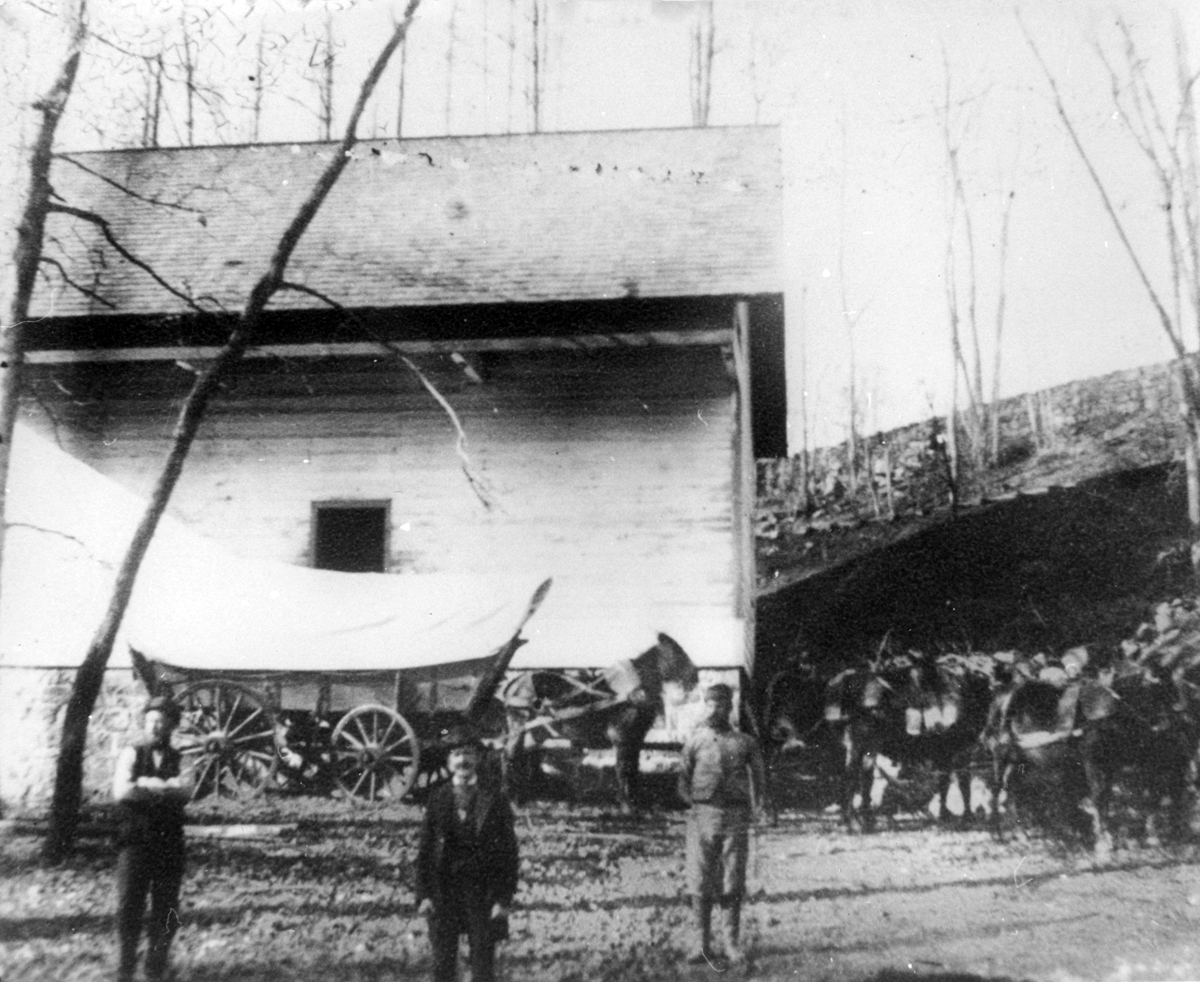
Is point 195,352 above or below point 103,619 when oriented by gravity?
above

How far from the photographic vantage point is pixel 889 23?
716cm

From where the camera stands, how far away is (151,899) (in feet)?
18.7

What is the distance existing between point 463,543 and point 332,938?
9.50 feet

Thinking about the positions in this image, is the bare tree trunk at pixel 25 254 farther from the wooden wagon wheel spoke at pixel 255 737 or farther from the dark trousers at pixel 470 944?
the dark trousers at pixel 470 944

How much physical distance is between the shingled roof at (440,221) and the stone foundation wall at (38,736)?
8.78ft

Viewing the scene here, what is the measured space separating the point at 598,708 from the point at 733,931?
75.3 inches

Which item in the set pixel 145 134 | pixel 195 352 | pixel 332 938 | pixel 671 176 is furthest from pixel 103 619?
pixel 671 176

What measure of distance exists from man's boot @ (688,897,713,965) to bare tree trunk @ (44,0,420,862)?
390 centimetres

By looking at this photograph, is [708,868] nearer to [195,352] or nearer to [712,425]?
[712,425]

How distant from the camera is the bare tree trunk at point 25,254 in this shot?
6449 millimetres

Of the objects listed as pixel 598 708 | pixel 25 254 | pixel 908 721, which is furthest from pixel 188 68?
pixel 908 721

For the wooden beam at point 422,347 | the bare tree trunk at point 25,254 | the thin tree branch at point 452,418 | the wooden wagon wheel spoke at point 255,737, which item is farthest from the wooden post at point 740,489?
the bare tree trunk at point 25,254

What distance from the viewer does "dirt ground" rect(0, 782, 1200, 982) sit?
573 centimetres

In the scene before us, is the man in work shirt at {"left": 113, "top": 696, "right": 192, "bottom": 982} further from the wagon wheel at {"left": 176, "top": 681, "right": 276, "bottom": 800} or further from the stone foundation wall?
the stone foundation wall
